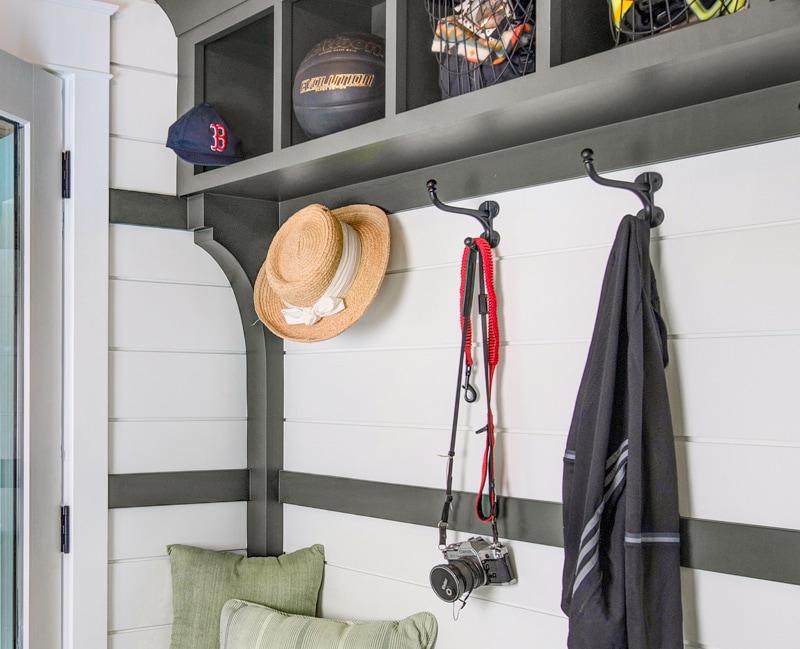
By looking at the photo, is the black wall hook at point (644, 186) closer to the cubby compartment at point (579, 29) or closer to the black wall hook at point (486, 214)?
the cubby compartment at point (579, 29)

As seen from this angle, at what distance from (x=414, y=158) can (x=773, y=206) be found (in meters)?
0.77

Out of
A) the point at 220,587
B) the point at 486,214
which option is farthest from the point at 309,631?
the point at 486,214

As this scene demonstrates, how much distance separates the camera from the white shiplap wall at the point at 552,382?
1.47m

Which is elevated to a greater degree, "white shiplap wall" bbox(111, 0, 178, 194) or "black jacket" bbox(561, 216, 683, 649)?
"white shiplap wall" bbox(111, 0, 178, 194)

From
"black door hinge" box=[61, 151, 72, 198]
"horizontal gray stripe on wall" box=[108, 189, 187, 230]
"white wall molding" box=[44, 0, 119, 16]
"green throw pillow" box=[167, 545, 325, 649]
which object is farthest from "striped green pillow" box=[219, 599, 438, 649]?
"white wall molding" box=[44, 0, 119, 16]

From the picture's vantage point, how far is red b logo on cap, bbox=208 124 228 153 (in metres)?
2.24

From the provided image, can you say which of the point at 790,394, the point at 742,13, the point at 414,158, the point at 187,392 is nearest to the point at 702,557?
the point at 790,394

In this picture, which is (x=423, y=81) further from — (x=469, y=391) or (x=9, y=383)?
(x=9, y=383)

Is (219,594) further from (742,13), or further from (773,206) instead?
(742,13)

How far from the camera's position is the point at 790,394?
4.73ft

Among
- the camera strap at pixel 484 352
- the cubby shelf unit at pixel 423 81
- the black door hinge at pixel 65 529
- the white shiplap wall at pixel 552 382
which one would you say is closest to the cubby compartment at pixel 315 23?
the cubby shelf unit at pixel 423 81

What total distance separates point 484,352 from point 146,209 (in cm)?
103

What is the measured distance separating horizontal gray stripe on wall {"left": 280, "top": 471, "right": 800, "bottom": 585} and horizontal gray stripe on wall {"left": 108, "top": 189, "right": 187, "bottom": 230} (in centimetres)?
74

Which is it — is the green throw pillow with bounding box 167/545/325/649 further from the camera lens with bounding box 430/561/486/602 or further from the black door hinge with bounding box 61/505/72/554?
the camera lens with bounding box 430/561/486/602
